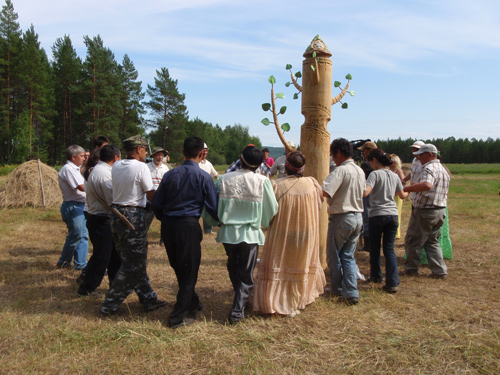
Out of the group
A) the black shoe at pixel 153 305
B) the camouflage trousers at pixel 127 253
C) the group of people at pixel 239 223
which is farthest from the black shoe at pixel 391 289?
the camouflage trousers at pixel 127 253

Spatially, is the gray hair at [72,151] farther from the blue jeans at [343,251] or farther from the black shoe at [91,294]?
the blue jeans at [343,251]

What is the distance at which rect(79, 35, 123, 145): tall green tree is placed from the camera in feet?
118

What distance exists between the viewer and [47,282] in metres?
5.48

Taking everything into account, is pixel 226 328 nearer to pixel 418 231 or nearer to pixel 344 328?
pixel 344 328

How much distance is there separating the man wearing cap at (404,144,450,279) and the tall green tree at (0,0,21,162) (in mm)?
38997

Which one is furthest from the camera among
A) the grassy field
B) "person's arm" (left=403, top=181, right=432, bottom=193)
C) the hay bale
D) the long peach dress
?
the hay bale

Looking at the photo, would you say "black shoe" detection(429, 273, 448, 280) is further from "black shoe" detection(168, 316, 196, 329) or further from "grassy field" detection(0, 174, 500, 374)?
"black shoe" detection(168, 316, 196, 329)

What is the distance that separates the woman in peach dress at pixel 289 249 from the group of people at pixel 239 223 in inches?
0.4

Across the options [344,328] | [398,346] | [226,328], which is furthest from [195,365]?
[398,346]

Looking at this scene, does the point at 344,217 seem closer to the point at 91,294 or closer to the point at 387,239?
the point at 387,239

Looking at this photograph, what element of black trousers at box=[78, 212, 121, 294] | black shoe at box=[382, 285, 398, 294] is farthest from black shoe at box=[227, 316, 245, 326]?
black shoe at box=[382, 285, 398, 294]

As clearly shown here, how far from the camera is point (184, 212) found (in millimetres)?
3852

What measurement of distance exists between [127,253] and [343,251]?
8.32ft

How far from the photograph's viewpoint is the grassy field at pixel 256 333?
3.24m
